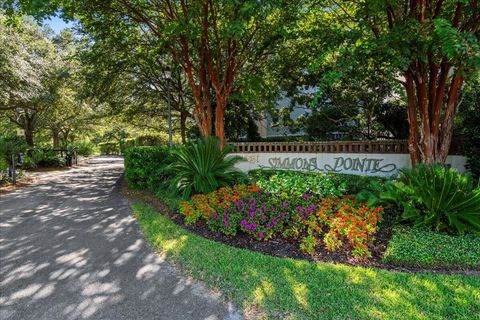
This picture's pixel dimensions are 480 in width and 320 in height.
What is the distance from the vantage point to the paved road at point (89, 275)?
2.56m

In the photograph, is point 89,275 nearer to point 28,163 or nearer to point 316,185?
point 316,185

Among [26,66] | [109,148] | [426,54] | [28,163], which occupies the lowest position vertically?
[28,163]

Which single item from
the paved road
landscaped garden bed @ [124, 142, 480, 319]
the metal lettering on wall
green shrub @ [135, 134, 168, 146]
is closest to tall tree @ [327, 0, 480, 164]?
landscaped garden bed @ [124, 142, 480, 319]

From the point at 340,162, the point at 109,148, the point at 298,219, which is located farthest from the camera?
the point at 109,148

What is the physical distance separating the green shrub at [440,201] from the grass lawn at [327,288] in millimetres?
942

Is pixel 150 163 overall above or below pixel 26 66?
below

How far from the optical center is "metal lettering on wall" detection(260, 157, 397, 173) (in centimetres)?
783

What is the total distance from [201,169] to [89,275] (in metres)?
3.37

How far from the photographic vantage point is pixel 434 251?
3.32 m

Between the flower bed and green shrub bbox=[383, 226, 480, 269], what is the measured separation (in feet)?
1.05

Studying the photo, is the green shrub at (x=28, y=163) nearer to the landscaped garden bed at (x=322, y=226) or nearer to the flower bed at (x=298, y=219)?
the landscaped garden bed at (x=322, y=226)

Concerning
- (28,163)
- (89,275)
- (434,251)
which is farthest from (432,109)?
(28,163)

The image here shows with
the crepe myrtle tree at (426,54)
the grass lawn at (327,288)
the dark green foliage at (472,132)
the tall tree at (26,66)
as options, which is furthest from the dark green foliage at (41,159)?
the dark green foliage at (472,132)

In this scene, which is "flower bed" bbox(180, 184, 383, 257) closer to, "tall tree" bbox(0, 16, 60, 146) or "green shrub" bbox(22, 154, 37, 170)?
"tall tree" bbox(0, 16, 60, 146)
